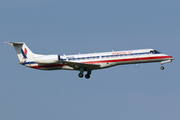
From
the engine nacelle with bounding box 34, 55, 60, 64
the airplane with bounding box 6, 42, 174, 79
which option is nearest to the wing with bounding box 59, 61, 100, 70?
the airplane with bounding box 6, 42, 174, 79

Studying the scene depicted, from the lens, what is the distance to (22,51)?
147ft

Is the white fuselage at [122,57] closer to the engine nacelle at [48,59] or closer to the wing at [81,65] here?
the wing at [81,65]

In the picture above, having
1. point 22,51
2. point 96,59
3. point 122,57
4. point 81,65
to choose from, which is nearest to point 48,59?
point 81,65

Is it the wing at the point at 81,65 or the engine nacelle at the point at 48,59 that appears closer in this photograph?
the wing at the point at 81,65

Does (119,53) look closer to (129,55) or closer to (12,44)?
(129,55)

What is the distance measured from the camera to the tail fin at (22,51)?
4479 centimetres

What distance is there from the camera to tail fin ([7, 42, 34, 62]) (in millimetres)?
44791

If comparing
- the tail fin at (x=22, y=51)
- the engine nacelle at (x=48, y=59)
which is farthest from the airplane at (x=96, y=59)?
the tail fin at (x=22, y=51)

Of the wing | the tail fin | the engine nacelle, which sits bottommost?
the wing

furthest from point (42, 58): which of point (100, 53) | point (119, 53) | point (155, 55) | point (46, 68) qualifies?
point (155, 55)

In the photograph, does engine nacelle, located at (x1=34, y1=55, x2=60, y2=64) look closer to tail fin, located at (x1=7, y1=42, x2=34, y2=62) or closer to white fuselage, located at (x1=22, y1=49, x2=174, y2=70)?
white fuselage, located at (x1=22, y1=49, x2=174, y2=70)

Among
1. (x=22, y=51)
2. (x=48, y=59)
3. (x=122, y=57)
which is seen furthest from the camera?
(x=22, y=51)

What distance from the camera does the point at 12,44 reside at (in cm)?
4462

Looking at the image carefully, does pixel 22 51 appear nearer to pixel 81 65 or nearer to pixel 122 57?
pixel 81 65
